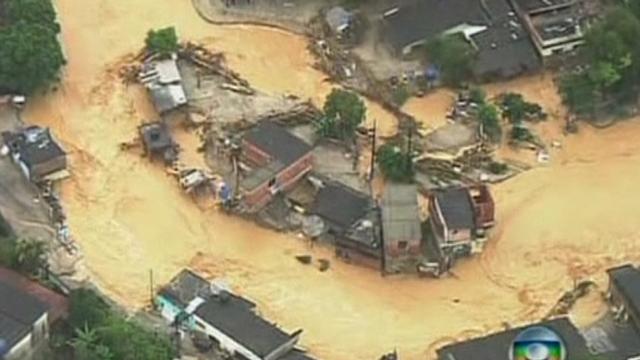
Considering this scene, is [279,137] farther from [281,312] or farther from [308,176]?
[281,312]

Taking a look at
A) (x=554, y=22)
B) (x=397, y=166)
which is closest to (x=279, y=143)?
(x=397, y=166)

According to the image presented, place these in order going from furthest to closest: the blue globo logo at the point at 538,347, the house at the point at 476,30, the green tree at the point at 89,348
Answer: the house at the point at 476,30 → the green tree at the point at 89,348 → the blue globo logo at the point at 538,347

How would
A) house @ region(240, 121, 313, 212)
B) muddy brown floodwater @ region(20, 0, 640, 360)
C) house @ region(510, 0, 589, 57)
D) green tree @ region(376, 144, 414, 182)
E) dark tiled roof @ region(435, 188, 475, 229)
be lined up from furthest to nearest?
house @ region(510, 0, 589, 57)
green tree @ region(376, 144, 414, 182)
house @ region(240, 121, 313, 212)
dark tiled roof @ region(435, 188, 475, 229)
muddy brown floodwater @ region(20, 0, 640, 360)

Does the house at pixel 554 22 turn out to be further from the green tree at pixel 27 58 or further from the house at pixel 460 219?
the green tree at pixel 27 58

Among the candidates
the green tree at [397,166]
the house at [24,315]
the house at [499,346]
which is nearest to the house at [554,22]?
the green tree at [397,166]

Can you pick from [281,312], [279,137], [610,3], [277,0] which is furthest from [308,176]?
[610,3]

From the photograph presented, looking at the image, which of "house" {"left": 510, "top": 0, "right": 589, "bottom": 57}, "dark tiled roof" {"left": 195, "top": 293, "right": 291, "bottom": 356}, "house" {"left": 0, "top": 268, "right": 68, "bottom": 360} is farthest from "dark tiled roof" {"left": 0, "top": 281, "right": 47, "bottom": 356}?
"house" {"left": 510, "top": 0, "right": 589, "bottom": 57}

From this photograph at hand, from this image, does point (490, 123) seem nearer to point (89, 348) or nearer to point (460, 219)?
point (460, 219)

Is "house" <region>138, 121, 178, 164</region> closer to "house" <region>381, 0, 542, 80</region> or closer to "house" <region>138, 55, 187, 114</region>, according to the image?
"house" <region>138, 55, 187, 114</region>
